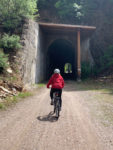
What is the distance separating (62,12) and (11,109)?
20971 millimetres

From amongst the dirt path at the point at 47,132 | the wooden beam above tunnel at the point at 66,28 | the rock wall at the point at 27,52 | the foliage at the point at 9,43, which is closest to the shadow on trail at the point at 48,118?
the dirt path at the point at 47,132

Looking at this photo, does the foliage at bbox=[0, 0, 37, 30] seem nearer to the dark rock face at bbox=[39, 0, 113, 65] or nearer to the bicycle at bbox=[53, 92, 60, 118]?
the bicycle at bbox=[53, 92, 60, 118]

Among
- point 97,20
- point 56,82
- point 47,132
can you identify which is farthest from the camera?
point 97,20

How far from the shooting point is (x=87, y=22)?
23.5 m

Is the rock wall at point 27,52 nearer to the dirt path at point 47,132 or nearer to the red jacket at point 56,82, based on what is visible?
the red jacket at point 56,82

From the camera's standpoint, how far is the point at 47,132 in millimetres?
3695

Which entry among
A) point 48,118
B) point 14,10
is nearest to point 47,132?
point 48,118

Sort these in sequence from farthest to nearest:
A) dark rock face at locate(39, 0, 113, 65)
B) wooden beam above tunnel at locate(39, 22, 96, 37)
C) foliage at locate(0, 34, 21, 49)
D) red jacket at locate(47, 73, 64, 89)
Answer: dark rock face at locate(39, 0, 113, 65), wooden beam above tunnel at locate(39, 22, 96, 37), foliage at locate(0, 34, 21, 49), red jacket at locate(47, 73, 64, 89)

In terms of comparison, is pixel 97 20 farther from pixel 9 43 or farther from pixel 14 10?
pixel 9 43

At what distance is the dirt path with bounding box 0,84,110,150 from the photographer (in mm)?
3041

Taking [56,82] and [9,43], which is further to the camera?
[9,43]

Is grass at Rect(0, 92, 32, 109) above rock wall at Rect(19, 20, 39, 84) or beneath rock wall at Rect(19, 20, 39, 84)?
beneath

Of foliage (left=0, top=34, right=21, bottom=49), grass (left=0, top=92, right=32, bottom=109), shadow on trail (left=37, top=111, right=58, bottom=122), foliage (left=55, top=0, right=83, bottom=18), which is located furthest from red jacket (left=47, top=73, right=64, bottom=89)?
foliage (left=55, top=0, right=83, bottom=18)

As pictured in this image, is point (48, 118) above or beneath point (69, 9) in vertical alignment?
beneath
